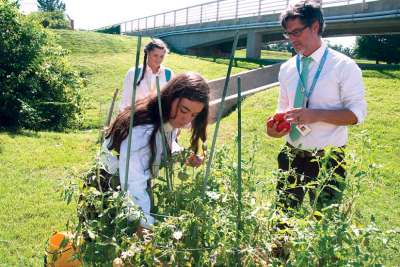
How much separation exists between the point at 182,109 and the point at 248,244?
75cm

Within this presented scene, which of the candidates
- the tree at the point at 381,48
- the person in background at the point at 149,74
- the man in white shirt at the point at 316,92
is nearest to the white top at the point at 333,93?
the man in white shirt at the point at 316,92

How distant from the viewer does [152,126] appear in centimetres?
197

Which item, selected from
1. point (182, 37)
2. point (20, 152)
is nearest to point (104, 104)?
point (20, 152)

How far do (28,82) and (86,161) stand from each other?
133 inches

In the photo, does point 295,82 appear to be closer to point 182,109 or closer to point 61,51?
point 182,109

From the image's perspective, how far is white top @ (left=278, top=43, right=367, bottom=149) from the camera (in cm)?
238

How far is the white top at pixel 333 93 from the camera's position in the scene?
2.38 m

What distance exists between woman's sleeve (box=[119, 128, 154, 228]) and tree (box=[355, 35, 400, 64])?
21558mm

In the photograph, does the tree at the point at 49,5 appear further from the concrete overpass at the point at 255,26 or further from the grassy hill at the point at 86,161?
the grassy hill at the point at 86,161

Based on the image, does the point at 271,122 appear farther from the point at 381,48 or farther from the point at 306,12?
the point at 381,48

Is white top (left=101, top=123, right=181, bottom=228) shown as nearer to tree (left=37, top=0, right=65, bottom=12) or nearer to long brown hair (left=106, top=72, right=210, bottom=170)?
long brown hair (left=106, top=72, right=210, bottom=170)

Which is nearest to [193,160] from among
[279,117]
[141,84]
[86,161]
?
[279,117]

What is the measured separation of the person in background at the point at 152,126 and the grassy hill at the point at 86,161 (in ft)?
0.56

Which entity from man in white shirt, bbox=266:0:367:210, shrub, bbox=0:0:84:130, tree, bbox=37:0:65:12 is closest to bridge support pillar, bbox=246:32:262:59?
shrub, bbox=0:0:84:130
